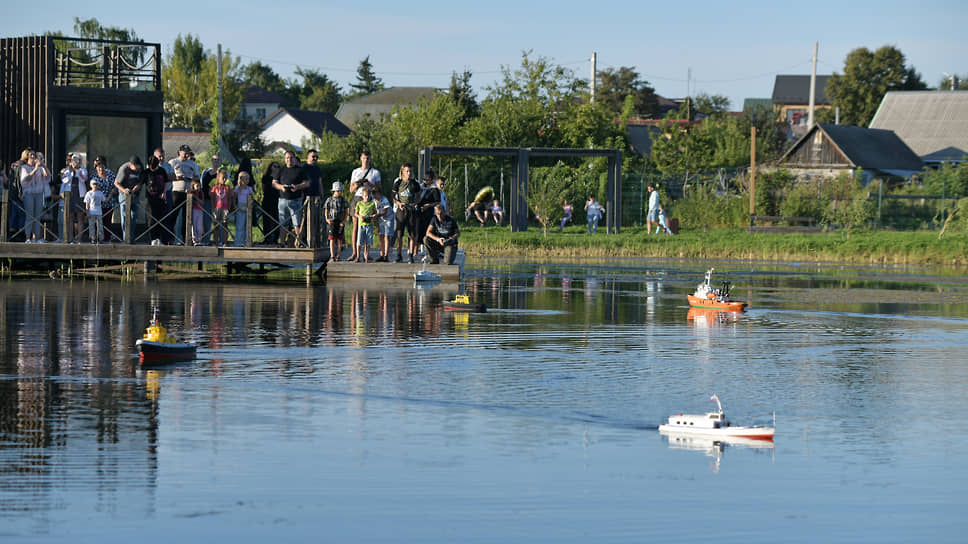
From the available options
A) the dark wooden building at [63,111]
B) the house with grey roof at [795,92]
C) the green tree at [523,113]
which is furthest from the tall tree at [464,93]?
the house with grey roof at [795,92]

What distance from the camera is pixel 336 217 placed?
2506 cm

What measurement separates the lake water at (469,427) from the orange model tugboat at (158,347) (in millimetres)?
201

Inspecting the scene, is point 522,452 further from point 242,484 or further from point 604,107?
point 604,107

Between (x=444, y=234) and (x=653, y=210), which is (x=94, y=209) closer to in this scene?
(x=444, y=234)

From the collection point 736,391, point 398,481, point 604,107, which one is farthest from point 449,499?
point 604,107

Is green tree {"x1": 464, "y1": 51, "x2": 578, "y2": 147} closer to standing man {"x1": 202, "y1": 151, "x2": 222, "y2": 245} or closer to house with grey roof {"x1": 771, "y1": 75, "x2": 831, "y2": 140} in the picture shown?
standing man {"x1": 202, "y1": 151, "x2": 222, "y2": 245}

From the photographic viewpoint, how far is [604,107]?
205 feet

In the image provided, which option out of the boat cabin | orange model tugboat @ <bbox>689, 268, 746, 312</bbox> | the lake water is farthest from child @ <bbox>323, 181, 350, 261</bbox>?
the boat cabin

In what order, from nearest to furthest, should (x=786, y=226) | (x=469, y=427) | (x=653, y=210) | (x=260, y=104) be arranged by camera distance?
1. (x=469, y=427)
2. (x=653, y=210)
3. (x=786, y=226)
4. (x=260, y=104)

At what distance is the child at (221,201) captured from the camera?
25.0 metres

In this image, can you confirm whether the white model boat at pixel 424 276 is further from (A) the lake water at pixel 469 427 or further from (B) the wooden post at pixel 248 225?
(A) the lake water at pixel 469 427

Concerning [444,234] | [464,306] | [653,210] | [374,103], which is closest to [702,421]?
[464,306]

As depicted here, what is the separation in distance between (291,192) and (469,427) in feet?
47.6

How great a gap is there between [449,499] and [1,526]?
2.69 m
